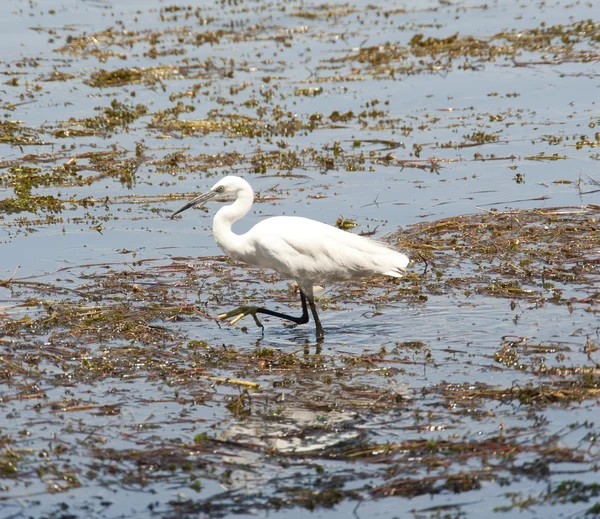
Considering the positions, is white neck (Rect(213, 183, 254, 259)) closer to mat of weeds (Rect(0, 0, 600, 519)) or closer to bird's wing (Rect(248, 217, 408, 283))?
bird's wing (Rect(248, 217, 408, 283))

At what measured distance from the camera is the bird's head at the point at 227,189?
32.1 ft

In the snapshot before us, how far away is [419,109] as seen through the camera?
63.2 ft

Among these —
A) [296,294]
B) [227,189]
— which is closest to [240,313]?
[227,189]

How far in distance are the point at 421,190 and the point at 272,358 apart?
6.52 m

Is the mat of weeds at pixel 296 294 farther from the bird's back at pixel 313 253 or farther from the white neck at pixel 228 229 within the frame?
the white neck at pixel 228 229

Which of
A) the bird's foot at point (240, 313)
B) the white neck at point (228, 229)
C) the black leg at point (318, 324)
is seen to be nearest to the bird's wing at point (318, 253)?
the white neck at point (228, 229)

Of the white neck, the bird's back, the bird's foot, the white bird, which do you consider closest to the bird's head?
the white bird

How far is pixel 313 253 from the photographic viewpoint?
382 inches

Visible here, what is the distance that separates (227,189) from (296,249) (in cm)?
95

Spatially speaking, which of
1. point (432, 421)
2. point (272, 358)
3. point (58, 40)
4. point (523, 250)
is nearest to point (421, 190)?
point (523, 250)

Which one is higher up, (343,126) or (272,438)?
(343,126)

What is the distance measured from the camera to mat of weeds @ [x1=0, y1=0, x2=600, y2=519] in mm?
6582

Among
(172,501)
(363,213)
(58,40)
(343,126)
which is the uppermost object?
(58,40)

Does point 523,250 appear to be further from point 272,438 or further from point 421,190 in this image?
point 272,438
